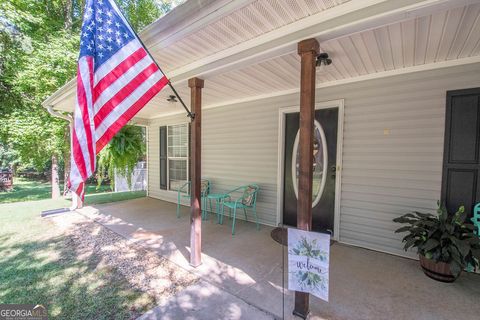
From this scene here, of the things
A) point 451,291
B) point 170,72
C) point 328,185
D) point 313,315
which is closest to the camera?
point 313,315

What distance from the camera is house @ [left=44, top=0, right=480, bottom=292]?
1.63 metres

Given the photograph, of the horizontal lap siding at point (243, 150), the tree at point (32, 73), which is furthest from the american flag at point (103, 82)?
the tree at point (32, 73)

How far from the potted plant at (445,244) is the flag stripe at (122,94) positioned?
2.99 m

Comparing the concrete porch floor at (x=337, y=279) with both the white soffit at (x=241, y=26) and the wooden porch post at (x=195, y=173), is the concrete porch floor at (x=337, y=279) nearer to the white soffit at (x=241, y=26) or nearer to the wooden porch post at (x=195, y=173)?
the wooden porch post at (x=195, y=173)

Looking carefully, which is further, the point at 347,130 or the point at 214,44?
the point at 347,130

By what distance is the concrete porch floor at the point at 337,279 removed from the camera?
69.7 inches

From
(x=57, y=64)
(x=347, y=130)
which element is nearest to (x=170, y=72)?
(x=347, y=130)

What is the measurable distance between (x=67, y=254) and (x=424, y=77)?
16.2 ft

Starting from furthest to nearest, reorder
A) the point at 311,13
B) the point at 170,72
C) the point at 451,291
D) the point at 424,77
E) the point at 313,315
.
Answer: the point at 170,72
the point at 424,77
the point at 451,291
the point at 313,315
the point at 311,13

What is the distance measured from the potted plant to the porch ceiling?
64.0 inches

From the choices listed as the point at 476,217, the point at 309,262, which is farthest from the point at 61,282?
the point at 476,217

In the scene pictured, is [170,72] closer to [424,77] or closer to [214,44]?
[214,44]

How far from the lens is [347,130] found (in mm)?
3066

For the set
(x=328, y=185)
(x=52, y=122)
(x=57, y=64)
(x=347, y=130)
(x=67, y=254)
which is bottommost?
(x=67, y=254)
